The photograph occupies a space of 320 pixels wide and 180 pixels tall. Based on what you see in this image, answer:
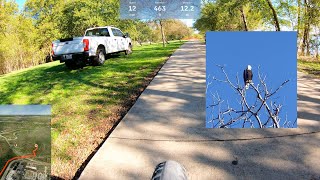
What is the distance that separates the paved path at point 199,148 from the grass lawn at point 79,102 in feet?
0.93

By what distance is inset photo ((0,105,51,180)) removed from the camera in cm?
237

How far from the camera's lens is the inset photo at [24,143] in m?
2.37

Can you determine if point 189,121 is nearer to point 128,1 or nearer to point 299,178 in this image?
point 299,178

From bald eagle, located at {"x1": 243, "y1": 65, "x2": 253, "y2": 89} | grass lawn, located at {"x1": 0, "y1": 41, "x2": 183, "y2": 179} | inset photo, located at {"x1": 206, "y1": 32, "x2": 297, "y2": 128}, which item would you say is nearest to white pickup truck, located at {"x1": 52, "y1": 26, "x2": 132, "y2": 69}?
grass lawn, located at {"x1": 0, "y1": 41, "x2": 183, "y2": 179}

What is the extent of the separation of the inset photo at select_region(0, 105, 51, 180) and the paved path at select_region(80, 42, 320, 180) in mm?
460

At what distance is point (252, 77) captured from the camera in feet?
10.2

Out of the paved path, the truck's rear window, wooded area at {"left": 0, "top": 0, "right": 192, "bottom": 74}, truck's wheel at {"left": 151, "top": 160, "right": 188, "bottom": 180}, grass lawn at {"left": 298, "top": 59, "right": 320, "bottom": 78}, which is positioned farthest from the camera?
wooded area at {"left": 0, "top": 0, "right": 192, "bottom": 74}

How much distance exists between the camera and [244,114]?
3156mm

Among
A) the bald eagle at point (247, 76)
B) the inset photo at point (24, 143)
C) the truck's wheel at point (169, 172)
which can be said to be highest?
the bald eagle at point (247, 76)

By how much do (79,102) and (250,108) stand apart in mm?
3467

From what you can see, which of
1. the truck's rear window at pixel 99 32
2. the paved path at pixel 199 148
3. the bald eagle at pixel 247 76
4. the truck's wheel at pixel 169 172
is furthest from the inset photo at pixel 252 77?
the truck's rear window at pixel 99 32

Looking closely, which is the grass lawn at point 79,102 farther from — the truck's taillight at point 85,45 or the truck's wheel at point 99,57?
the truck's wheel at point 99,57

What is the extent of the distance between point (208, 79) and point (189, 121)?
99 centimetres

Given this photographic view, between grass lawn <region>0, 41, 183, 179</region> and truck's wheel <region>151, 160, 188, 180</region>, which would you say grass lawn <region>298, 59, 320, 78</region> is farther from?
truck's wheel <region>151, 160, 188, 180</region>
